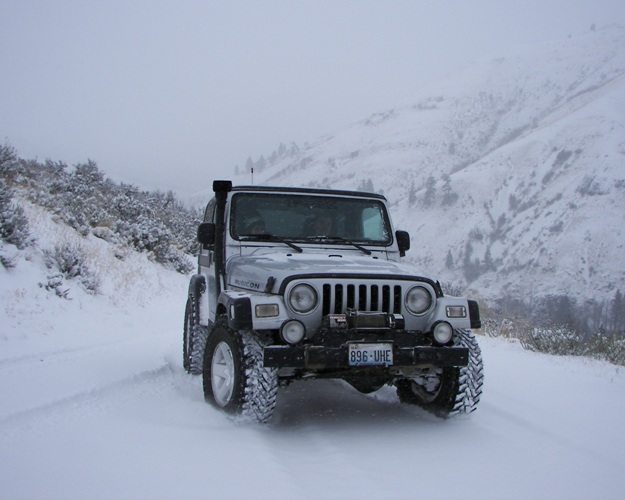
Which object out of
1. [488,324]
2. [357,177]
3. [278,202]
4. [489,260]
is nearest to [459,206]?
[489,260]

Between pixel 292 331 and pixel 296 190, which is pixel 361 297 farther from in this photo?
pixel 296 190

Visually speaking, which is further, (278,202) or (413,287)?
(278,202)

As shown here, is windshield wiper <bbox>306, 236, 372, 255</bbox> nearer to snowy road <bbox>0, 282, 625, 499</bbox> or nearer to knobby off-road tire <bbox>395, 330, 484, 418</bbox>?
knobby off-road tire <bbox>395, 330, 484, 418</bbox>

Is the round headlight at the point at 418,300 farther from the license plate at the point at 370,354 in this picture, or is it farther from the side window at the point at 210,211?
the side window at the point at 210,211

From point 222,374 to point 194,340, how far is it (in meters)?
1.54

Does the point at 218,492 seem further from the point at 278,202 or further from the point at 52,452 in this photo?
the point at 278,202

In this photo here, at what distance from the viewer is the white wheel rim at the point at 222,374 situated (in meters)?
4.10

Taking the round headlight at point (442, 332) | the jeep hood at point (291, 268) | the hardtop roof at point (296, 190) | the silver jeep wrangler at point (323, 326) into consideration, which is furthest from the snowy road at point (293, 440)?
the hardtop roof at point (296, 190)

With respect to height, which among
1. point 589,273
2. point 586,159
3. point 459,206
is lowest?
point 589,273

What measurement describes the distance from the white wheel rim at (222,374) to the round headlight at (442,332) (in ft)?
4.86

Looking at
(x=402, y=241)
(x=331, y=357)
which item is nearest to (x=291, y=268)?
(x=331, y=357)

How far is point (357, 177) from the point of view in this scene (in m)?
124

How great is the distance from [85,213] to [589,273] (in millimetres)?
70066

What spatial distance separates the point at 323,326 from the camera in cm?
389
